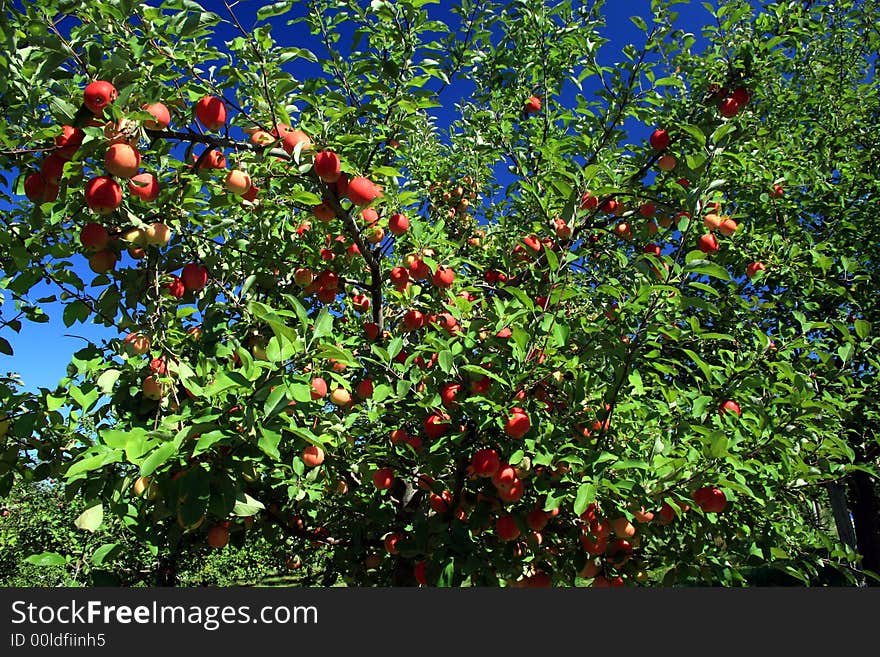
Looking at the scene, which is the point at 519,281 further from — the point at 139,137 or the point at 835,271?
the point at 835,271

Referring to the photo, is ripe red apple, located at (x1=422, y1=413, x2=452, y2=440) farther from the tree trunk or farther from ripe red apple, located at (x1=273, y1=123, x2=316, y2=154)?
the tree trunk

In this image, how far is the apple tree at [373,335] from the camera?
1699 millimetres

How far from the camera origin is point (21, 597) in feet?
6.83

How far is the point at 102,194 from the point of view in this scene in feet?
5.67

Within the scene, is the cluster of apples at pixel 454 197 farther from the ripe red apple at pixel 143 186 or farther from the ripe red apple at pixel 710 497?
the ripe red apple at pixel 710 497

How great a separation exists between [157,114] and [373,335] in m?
1.60

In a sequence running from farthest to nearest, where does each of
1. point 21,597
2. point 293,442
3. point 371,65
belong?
point 371,65
point 21,597
point 293,442

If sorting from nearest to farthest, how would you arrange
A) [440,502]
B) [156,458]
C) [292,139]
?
[156,458] → [292,139] → [440,502]

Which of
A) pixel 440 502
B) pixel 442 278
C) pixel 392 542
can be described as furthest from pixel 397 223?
pixel 392 542

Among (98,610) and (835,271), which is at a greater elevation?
(835,271)

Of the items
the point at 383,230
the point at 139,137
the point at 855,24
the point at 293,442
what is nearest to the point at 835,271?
the point at 855,24

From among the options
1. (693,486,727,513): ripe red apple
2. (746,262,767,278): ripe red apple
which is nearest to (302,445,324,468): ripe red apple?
(693,486,727,513): ripe red apple

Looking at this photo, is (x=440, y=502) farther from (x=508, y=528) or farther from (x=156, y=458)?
(x=156, y=458)

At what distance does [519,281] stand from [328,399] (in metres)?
1.37
